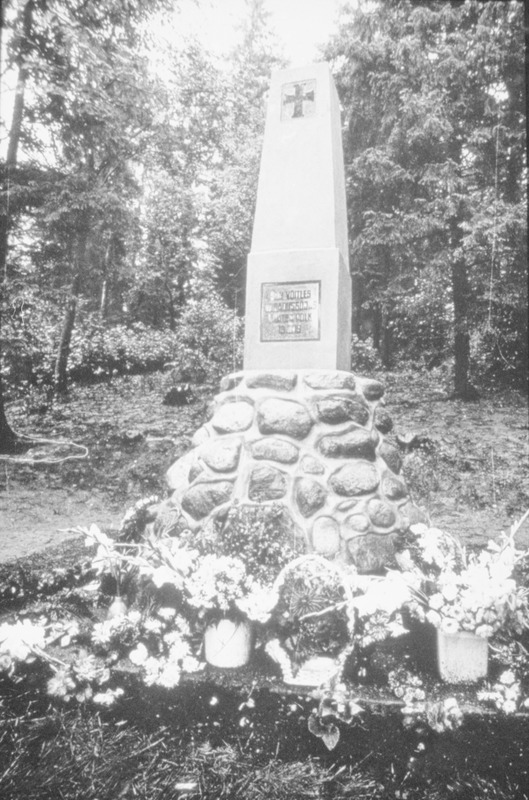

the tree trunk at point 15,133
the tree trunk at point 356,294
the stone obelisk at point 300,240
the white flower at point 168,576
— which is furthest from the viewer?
the tree trunk at point 356,294

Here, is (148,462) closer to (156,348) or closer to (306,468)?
(306,468)

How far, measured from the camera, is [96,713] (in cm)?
213

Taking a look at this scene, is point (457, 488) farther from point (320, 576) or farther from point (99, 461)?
point (99, 461)

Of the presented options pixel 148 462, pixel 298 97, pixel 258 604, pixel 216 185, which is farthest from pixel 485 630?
pixel 216 185

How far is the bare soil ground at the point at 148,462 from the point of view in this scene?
4.91m

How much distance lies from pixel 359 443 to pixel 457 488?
2.88 meters

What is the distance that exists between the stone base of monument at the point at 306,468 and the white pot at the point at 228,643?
0.68 metres

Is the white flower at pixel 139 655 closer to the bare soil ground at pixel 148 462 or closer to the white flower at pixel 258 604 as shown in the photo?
the white flower at pixel 258 604

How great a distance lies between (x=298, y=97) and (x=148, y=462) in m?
4.42

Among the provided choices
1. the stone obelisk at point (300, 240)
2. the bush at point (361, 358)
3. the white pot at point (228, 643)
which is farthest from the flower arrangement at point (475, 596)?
the bush at point (361, 358)

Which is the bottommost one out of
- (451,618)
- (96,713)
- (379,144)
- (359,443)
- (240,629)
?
(96,713)

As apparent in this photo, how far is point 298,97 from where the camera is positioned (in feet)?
13.5

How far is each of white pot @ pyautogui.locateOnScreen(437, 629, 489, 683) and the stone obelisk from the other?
78.6 inches

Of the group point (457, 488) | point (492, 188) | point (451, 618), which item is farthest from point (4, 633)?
point (492, 188)
